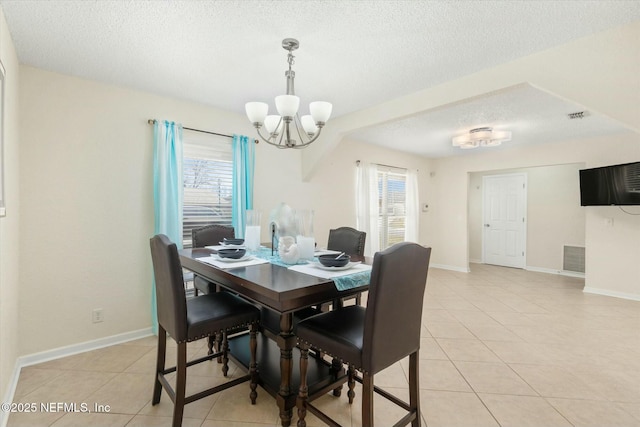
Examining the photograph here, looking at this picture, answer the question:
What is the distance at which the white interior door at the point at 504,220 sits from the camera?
634 cm

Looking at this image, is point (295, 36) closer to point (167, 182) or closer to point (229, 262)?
point (229, 262)

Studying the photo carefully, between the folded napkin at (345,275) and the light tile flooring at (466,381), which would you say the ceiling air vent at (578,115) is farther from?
the folded napkin at (345,275)

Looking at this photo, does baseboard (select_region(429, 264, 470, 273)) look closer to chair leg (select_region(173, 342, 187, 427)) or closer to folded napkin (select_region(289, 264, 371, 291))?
folded napkin (select_region(289, 264, 371, 291))

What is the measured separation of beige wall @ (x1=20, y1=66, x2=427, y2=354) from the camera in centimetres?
240

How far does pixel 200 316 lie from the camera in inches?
67.9

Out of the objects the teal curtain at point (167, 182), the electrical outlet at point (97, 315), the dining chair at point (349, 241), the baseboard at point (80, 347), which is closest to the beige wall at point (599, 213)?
the dining chair at point (349, 241)

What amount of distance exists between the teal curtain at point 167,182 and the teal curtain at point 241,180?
1.93 ft

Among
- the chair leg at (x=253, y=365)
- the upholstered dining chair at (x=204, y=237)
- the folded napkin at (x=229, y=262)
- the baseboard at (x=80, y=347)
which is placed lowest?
the baseboard at (x=80, y=347)

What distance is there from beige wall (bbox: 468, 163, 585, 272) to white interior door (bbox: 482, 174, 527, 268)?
0.40 feet

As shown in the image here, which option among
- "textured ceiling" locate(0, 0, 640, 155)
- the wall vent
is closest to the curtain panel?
"textured ceiling" locate(0, 0, 640, 155)

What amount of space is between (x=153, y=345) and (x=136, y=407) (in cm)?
97

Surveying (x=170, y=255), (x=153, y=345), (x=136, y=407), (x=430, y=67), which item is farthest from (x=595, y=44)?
(x=153, y=345)

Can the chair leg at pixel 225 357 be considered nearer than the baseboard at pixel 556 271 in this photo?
Yes

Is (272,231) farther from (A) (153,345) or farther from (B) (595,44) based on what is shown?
(B) (595,44)
